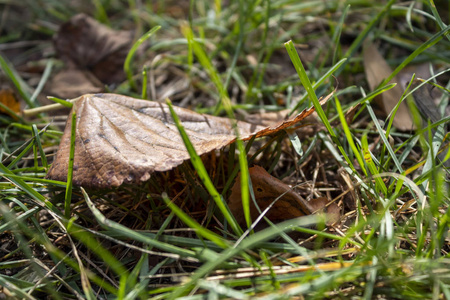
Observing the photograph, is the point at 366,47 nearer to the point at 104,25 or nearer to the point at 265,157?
the point at 265,157

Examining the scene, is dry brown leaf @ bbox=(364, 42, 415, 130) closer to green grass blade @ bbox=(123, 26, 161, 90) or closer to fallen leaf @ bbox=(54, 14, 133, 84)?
green grass blade @ bbox=(123, 26, 161, 90)

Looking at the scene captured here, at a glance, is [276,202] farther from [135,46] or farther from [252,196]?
[135,46]

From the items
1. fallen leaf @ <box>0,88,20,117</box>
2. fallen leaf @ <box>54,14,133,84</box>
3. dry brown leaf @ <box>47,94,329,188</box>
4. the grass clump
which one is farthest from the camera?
fallen leaf @ <box>54,14,133,84</box>

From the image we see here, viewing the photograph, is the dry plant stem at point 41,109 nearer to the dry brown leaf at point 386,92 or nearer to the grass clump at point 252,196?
the grass clump at point 252,196

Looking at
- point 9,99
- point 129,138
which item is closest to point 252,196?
point 129,138

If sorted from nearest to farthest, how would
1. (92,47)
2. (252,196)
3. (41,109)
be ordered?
(252,196) < (41,109) < (92,47)

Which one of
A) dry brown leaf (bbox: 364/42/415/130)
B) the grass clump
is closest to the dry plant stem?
the grass clump

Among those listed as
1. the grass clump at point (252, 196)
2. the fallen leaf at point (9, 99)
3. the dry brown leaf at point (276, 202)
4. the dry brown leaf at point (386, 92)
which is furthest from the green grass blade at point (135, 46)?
the dry brown leaf at point (386, 92)
